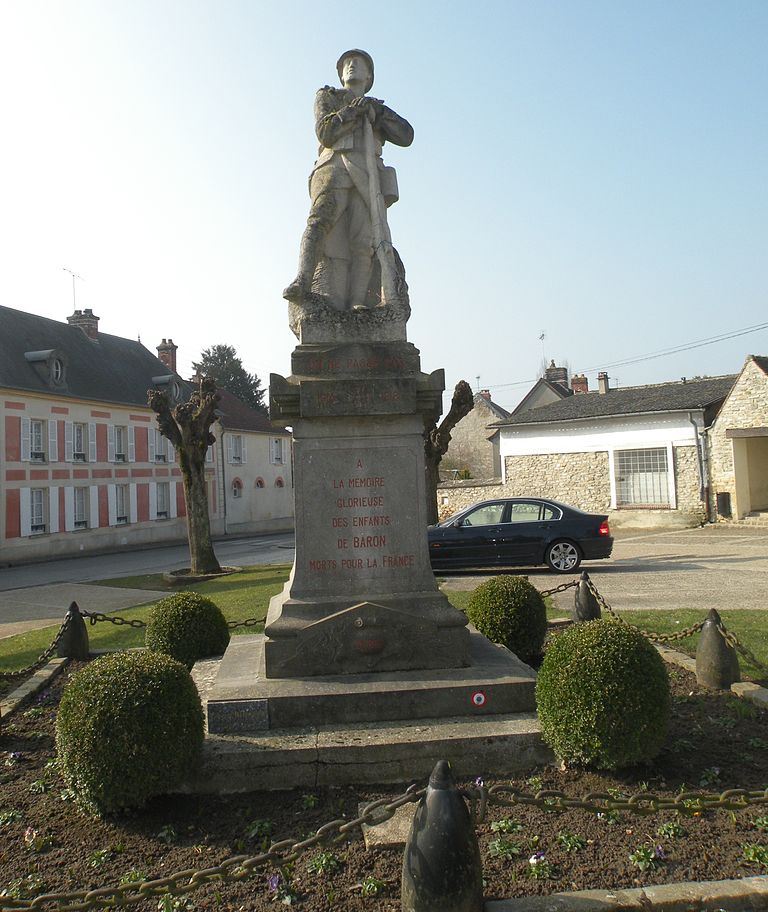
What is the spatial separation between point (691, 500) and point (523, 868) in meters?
25.8

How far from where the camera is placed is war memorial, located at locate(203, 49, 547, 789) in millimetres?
4445

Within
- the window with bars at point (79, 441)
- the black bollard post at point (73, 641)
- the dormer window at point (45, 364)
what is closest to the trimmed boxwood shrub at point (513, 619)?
the black bollard post at point (73, 641)

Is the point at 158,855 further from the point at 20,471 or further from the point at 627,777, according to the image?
the point at 20,471

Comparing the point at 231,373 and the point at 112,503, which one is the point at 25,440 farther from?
the point at 231,373

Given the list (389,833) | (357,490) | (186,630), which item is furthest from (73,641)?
(389,833)

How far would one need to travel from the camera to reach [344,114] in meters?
6.20

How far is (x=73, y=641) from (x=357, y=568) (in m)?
4.10

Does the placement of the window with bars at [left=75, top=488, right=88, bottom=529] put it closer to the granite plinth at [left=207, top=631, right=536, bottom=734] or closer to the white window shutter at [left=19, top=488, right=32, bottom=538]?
the white window shutter at [left=19, top=488, right=32, bottom=538]

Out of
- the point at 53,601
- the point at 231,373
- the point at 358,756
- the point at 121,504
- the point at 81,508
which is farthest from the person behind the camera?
the point at 231,373

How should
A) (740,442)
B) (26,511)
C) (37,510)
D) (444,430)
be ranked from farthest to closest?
(37,510), (26,511), (740,442), (444,430)

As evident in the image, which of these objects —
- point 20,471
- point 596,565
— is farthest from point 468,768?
point 20,471

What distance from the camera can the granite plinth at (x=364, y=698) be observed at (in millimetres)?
4652

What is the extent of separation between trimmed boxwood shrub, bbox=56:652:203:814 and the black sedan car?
11.0 meters

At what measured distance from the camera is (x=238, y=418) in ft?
141
